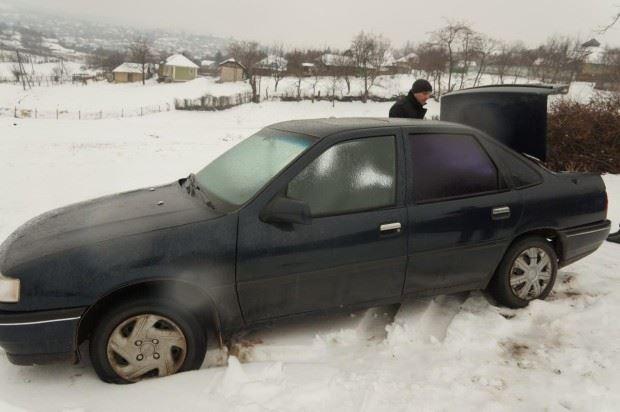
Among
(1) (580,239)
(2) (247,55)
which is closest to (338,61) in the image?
(2) (247,55)

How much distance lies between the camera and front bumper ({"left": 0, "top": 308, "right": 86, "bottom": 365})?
2.57m

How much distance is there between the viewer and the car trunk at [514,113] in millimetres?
4738

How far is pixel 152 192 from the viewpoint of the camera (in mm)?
3705

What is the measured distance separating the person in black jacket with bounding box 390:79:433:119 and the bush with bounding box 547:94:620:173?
5.96 meters

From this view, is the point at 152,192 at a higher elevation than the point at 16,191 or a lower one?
higher

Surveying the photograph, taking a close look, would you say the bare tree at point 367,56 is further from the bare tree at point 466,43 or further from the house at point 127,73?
the house at point 127,73

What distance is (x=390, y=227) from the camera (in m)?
3.14

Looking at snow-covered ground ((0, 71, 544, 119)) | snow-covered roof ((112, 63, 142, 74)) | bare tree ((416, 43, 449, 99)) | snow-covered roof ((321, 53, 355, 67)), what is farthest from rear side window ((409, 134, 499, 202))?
snow-covered roof ((112, 63, 142, 74))

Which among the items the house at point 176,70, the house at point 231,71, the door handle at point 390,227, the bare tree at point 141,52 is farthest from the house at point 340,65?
the door handle at point 390,227

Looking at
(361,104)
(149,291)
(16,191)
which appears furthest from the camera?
(361,104)

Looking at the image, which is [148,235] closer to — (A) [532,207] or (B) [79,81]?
(A) [532,207]

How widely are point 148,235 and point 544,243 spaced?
3257 mm

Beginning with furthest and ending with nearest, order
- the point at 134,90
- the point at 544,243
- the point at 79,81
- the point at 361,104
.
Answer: the point at 79,81 < the point at 134,90 < the point at 361,104 < the point at 544,243

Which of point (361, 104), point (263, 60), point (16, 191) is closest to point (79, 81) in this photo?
point (263, 60)
